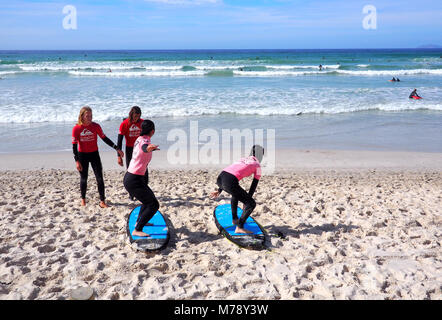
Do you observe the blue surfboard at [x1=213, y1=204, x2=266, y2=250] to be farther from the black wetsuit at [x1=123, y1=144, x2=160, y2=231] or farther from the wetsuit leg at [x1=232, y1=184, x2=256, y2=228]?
the black wetsuit at [x1=123, y1=144, x2=160, y2=231]

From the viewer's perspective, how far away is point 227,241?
4777mm

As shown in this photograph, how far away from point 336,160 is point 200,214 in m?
4.74

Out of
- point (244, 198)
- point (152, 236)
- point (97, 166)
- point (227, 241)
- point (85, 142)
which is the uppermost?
point (85, 142)

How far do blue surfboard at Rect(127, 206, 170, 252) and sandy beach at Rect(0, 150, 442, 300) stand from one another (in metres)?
0.12

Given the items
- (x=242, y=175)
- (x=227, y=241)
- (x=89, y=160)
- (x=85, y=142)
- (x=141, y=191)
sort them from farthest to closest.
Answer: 1. (x=89, y=160)
2. (x=85, y=142)
3. (x=227, y=241)
4. (x=242, y=175)
5. (x=141, y=191)

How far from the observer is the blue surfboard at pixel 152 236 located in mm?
4438

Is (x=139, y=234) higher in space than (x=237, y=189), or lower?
lower

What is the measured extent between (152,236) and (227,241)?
1.02m

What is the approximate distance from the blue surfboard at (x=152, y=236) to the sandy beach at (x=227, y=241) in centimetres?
12

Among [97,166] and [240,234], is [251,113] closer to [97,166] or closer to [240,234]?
[97,166]

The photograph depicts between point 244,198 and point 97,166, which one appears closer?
point 244,198

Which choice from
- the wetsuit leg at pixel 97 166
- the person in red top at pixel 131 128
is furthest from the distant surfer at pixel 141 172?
the wetsuit leg at pixel 97 166

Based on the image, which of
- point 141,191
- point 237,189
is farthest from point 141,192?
point 237,189
